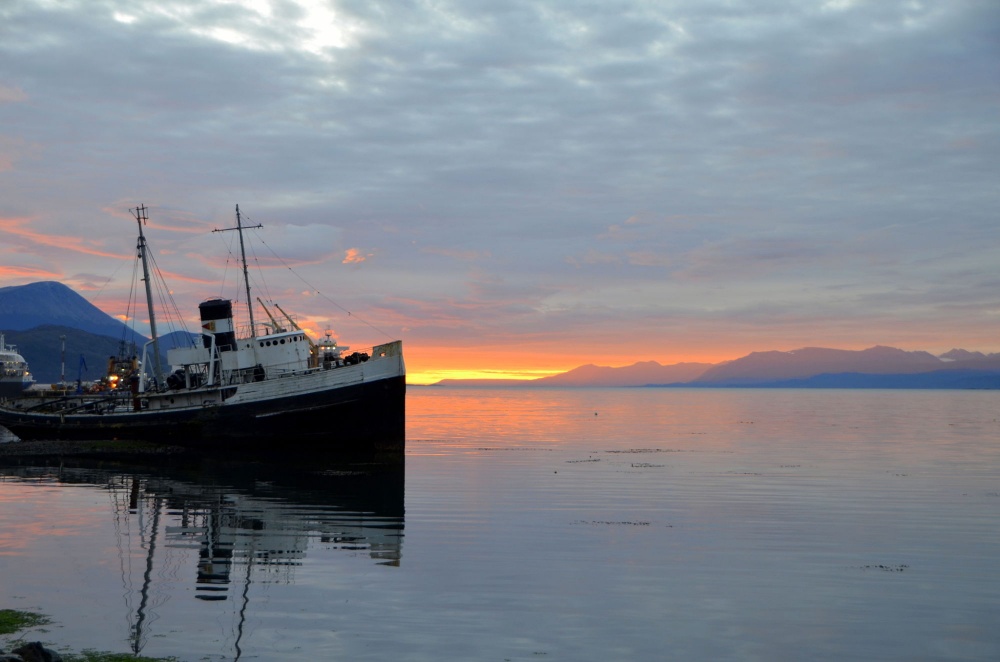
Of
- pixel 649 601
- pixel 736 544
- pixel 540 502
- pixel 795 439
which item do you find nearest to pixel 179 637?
pixel 649 601

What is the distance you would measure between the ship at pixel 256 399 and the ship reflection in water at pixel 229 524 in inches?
213

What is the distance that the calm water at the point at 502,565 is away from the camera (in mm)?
15086

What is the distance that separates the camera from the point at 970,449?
211 feet

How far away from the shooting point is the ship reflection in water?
59.3ft

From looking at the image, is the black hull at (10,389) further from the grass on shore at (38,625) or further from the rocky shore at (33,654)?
the rocky shore at (33,654)

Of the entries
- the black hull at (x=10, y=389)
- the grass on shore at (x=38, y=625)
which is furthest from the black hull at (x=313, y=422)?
the black hull at (x=10, y=389)

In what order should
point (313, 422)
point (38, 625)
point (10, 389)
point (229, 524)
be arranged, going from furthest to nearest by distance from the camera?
point (10, 389) → point (313, 422) → point (229, 524) → point (38, 625)

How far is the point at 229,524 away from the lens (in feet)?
88.8

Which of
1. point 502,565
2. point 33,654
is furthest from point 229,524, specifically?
point 33,654

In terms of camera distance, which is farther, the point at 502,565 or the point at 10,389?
the point at 10,389

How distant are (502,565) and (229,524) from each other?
10144 millimetres

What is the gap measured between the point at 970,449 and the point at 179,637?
63337 millimetres

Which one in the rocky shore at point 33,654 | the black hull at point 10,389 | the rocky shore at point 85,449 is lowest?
the rocky shore at point 85,449

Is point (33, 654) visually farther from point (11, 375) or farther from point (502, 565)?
point (11, 375)
